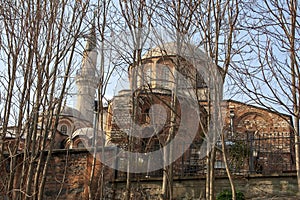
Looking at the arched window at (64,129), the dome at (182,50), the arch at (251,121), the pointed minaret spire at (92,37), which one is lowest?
the dome at (182,50)

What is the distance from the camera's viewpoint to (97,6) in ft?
24.2

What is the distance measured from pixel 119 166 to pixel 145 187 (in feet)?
2.69

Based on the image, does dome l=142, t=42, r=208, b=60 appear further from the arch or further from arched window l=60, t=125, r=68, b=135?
arched window l=60, t=125, r=68, b=135

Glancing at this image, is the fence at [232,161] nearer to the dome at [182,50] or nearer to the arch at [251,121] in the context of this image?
the dome at [182,50]

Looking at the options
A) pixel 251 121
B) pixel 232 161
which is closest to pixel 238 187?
pixel 232 161

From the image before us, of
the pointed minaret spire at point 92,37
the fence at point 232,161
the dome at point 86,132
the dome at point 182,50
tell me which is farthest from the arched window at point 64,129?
the dome at point 182,50

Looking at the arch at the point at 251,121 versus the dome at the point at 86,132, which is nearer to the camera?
the arch at the point at 251,121

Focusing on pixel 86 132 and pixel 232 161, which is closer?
pixel 232 161

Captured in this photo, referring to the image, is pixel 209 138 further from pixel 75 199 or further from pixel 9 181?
pixel 75 199

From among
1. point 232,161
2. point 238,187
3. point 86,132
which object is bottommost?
point 238,187

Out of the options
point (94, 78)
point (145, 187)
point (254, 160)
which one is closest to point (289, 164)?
point (254, 160)

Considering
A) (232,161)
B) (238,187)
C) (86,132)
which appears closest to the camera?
(238,187)

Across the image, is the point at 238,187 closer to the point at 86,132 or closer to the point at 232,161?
the point at 232,161

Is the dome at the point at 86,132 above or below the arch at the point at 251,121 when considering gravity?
below
